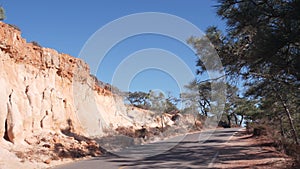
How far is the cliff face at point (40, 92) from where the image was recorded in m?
16.8

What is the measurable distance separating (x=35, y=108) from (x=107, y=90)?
2204 centimetres

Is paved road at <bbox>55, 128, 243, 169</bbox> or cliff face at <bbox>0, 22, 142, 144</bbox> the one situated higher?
cliff face at <bbox>0, 22, 142, 144</bbox>

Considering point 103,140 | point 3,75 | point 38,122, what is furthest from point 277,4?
point 103,140

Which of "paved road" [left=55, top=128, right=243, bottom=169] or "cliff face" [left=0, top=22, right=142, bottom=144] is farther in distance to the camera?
"cliff face" [left=0, top=22, right=142, bottom=144]

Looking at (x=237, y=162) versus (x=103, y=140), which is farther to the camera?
(x=103, y=140)

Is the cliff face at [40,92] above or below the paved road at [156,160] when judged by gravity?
above

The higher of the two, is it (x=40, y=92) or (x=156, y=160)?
(x=40, y=92)

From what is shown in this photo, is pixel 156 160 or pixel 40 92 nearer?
pixel 156 160

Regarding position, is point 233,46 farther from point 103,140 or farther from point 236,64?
point 103,140

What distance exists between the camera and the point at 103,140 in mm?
25766

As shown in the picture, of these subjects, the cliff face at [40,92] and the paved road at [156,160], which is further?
the cliff face at [40,92]

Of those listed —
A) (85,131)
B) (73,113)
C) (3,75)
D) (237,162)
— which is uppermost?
(3,75)

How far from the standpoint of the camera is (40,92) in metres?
21.8

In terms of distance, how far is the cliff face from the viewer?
16.8 metres
